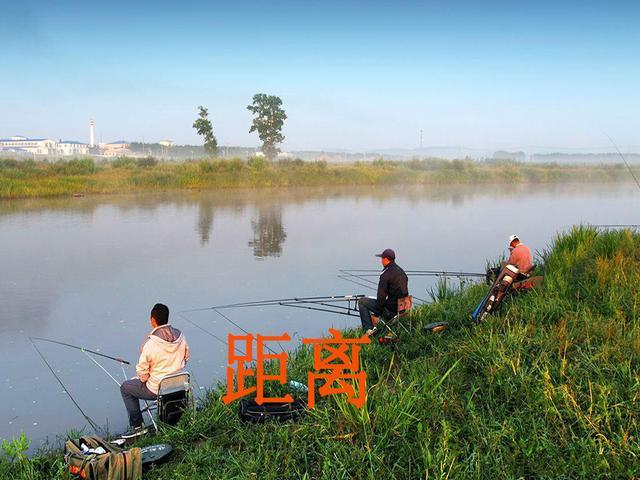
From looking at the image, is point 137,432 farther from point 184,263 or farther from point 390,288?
→ point 184,263

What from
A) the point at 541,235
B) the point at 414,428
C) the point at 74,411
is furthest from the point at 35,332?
Result: the point at 541,235

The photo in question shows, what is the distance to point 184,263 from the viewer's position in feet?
39.2

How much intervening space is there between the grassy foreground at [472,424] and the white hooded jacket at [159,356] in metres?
0.39

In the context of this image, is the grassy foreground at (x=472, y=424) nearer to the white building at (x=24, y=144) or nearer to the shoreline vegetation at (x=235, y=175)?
the shoreline vegetation at (x=235, y=175)

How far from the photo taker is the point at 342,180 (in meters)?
37.1

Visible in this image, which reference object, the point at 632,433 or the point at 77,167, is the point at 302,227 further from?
the point at 77,167

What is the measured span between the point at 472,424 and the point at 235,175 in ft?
98.5

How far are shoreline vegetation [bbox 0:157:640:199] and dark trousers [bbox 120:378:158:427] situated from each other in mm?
22382

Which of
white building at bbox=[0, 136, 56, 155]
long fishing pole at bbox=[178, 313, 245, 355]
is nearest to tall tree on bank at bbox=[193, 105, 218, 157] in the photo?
long fishing pole at bbox=[178, 313, 245, 355]

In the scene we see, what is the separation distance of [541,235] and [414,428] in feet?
45.6

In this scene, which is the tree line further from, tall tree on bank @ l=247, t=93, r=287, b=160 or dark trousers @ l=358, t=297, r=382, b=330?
dark trousers @ l=358, t=297, r=382, b=330

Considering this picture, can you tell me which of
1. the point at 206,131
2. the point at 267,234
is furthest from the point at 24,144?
the point at 267,234

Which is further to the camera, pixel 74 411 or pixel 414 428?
pixel 74 411

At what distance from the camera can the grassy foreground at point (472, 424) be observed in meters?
3.13
